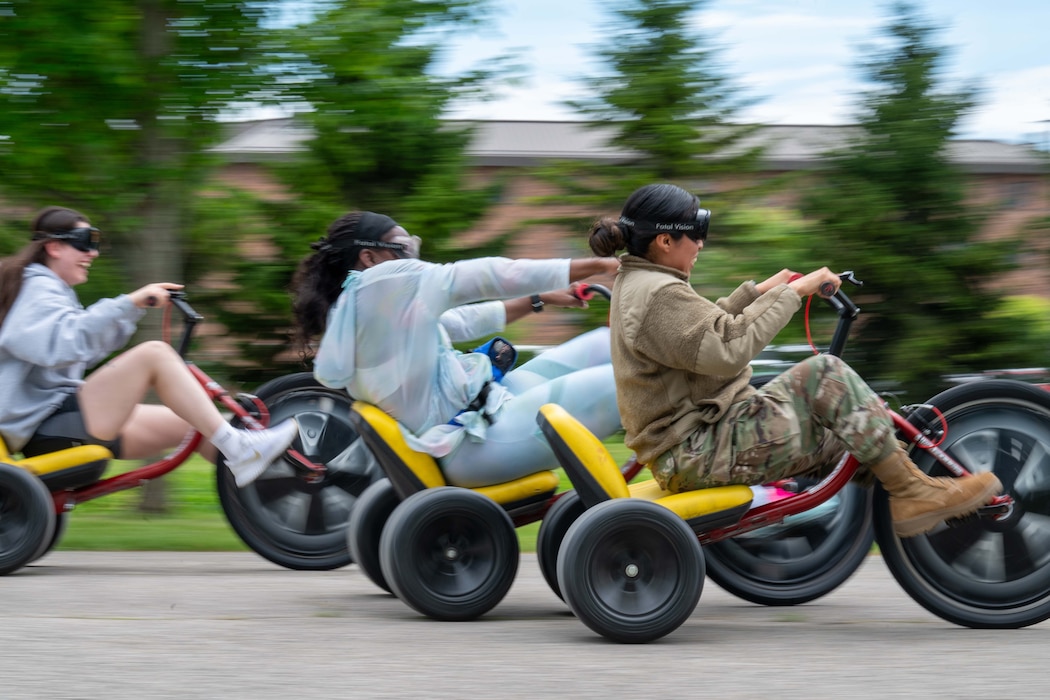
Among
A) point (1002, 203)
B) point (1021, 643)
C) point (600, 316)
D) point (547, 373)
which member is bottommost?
point (600, 316)

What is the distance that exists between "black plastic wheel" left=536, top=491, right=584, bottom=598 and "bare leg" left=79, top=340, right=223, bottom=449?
1.66m

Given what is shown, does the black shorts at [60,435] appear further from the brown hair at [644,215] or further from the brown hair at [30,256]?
the brown hair at [644,215]

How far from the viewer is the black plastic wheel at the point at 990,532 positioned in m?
4.21

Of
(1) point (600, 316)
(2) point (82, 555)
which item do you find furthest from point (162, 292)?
(1) point (600, 316)

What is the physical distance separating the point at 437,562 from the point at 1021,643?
6.06ft

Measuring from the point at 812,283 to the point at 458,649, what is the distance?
1.55 m

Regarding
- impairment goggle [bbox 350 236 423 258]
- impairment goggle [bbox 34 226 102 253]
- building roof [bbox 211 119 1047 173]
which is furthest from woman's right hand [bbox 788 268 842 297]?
building roof [bbox 211 119 1047 173]

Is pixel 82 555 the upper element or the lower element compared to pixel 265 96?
lower

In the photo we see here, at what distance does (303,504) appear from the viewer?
5.96m

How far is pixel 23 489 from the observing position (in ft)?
17.8

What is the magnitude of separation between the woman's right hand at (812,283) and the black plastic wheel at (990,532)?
1.76 feet

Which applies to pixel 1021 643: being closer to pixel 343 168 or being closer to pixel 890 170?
pixel 890 170

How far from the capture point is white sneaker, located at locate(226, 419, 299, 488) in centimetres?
559

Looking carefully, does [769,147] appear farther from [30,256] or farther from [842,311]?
[30,256]
